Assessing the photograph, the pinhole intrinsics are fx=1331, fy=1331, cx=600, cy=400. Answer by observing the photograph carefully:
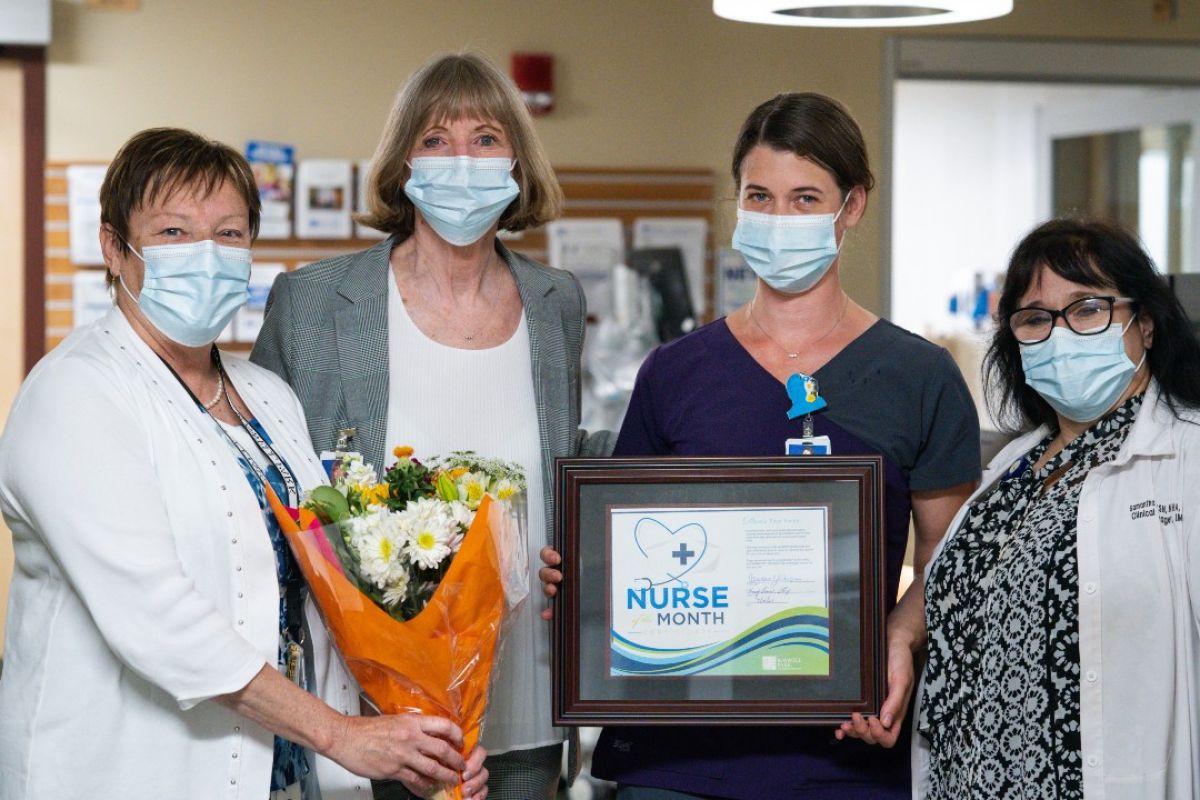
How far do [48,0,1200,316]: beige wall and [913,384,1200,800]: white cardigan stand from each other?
10.4 feet

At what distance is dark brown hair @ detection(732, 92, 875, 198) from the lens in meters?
1.97

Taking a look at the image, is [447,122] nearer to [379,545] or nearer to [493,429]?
[493,429]

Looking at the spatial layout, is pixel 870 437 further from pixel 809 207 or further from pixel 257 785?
pixel 257 785

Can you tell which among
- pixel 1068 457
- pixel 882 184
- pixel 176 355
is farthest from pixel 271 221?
pixel 1068 457

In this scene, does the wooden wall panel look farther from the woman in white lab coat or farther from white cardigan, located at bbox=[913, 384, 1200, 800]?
white cardigan, located at bbox=[913, 384, 1200, 800]

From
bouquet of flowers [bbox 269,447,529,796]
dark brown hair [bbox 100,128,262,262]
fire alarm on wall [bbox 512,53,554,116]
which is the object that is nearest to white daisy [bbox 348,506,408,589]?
bouquet of flowers [bbox 269,447,529,796]

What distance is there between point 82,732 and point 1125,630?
1328mm

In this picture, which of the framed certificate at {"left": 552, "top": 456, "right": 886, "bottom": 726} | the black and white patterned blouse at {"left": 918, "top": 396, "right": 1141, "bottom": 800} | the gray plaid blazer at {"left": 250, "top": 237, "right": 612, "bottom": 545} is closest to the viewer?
the black and white patterned blouse at {"left": 918, "top": 396, "right": 1141, "bottom": 800}

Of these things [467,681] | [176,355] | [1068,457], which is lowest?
[467,681]

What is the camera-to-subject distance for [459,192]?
85.3 inches

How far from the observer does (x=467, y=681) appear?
179 cm

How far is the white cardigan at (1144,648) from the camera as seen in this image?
5.54ft

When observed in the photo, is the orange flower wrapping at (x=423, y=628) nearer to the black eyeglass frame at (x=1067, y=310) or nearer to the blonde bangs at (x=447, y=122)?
the blonde bangs at (x=447, y=122)

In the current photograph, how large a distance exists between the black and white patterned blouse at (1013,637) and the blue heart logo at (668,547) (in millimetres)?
366
